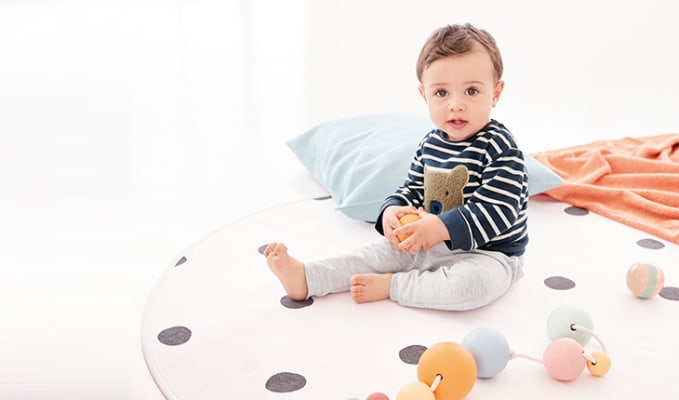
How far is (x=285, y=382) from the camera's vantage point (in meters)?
1.14

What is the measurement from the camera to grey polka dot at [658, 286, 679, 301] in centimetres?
134

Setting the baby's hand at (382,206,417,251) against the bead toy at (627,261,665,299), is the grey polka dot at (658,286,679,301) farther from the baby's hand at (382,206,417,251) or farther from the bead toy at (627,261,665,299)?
the baby's hand at (382,206,417,251)

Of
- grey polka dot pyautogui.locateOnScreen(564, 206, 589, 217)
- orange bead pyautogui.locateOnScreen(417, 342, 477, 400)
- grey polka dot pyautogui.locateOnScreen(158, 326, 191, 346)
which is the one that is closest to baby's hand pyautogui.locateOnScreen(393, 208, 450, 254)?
orange bead pyautogui.locateOnScreen(417, 342, 477, 400)

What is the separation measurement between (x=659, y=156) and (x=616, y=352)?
0.78 meters

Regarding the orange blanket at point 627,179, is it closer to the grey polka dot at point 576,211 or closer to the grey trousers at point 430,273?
the grey polka dot at point 576,211

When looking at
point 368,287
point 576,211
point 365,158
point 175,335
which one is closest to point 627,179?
point 576,211

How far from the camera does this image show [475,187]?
135 cm

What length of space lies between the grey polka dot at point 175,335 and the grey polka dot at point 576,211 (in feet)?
2.71

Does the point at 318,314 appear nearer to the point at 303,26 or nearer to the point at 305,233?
the point at 305,233

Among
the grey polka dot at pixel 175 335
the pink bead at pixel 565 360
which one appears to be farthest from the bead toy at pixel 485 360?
the grey polka dot at pixel 175 335

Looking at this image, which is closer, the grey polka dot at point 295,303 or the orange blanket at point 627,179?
the grey polka dot at point 295,303

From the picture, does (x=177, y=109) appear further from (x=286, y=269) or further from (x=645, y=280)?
(x=645, y=280)

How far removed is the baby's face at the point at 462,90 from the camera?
4.27ft

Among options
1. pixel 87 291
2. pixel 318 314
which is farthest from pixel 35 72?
pixel 318 314
